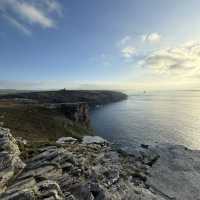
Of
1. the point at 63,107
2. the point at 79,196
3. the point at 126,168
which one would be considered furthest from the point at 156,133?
the point at 79,196

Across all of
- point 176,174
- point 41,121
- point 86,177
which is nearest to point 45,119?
point 41,121

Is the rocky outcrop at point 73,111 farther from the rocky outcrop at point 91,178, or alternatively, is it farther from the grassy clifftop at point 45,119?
the rocky outcrop at point 91,178

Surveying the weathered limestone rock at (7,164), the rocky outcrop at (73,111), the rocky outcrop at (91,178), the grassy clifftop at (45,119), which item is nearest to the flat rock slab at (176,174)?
the rocky outcrop at (91,178)

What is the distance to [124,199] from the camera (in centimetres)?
2388

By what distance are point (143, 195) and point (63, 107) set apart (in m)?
84.4

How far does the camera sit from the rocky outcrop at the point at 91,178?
1953cm

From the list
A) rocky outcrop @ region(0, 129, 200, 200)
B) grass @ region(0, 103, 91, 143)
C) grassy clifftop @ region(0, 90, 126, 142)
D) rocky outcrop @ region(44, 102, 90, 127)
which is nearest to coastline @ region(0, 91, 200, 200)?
rocky outcrop @ region(0, 129, 200, 200)

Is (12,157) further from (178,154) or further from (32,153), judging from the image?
(178,154)

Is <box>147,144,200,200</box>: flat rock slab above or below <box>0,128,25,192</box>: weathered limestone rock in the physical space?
below

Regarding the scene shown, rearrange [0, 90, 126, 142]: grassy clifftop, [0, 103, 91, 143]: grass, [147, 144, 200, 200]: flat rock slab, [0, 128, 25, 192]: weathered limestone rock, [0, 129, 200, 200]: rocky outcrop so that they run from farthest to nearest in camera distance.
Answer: [0, 103, 91, 143]: grass
[0, 90, 126, 142]: grassy clifftop
[147, 144, 200, 200]: flat rock slab
[0, 128, 25, 192]: weathered limestone rock
[0, 129, 200, 200]: rocky outcrop

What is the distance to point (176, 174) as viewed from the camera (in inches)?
1475

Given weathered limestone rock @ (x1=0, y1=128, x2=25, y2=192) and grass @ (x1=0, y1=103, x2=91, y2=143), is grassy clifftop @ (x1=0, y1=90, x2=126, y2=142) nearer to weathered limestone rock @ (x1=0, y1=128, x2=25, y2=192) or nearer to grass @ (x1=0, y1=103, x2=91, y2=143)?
grass @ (x1=0, y1=103, x2=91, y2=143)

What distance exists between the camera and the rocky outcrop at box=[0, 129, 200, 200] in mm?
19528

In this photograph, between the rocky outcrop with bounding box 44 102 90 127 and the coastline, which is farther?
the rocky outcrop with bounding box 44 102 90 127
